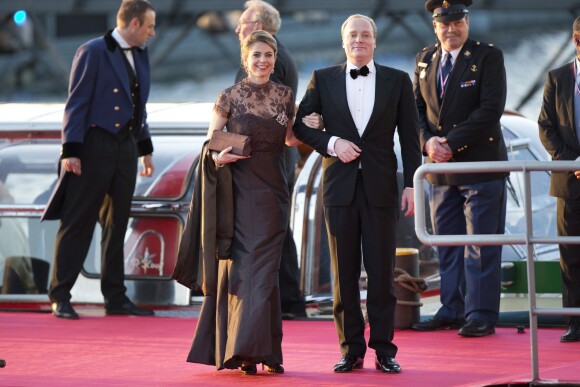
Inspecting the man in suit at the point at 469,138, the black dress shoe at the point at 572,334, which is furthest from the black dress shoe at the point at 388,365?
the black dress shoe at the point at 572,334

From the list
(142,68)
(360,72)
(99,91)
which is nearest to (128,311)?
(99,91)

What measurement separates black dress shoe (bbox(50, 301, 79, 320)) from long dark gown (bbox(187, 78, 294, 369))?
97.0 inches

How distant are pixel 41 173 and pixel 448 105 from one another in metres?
3.64

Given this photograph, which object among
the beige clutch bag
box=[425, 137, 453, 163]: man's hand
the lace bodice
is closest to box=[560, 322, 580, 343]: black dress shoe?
box=[425, 137, 453, 163]: man's hand

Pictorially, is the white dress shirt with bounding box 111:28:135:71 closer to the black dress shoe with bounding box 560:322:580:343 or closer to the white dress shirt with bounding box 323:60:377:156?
the white dress shirt with bounding box 323:60:377:156

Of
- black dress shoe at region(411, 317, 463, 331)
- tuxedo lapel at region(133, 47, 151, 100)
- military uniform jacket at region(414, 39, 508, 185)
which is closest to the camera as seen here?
military uniform jacket at region(414, 39, 508, 185)

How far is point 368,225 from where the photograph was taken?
7.07m

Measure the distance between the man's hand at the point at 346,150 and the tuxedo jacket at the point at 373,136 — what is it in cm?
7

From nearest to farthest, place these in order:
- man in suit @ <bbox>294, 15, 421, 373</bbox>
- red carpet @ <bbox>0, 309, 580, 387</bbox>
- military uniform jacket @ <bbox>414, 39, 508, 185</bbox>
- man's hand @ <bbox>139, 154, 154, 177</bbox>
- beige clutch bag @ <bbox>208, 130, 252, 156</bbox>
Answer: red carpet @ <bbox>0, 309, 580, 387</bbox> < beige clutch bag @ <bbox>208, 130, 252, 156</bbox> < man in suit @ <bbox>294, 15, 421, 373</bbox> < military uniform jacket @ <bbox>414, 39, 508, 185</bbox> < man's hand @ <bbox>139, 154, 154, 177</bbox>

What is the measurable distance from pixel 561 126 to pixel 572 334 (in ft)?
3.98

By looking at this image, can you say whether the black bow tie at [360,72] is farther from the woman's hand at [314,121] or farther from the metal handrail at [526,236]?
the metal handrail at [526,236]

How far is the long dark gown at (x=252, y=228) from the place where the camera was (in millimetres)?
6980

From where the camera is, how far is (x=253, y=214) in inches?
277

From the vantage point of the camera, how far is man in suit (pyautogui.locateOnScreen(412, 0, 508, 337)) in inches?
320
